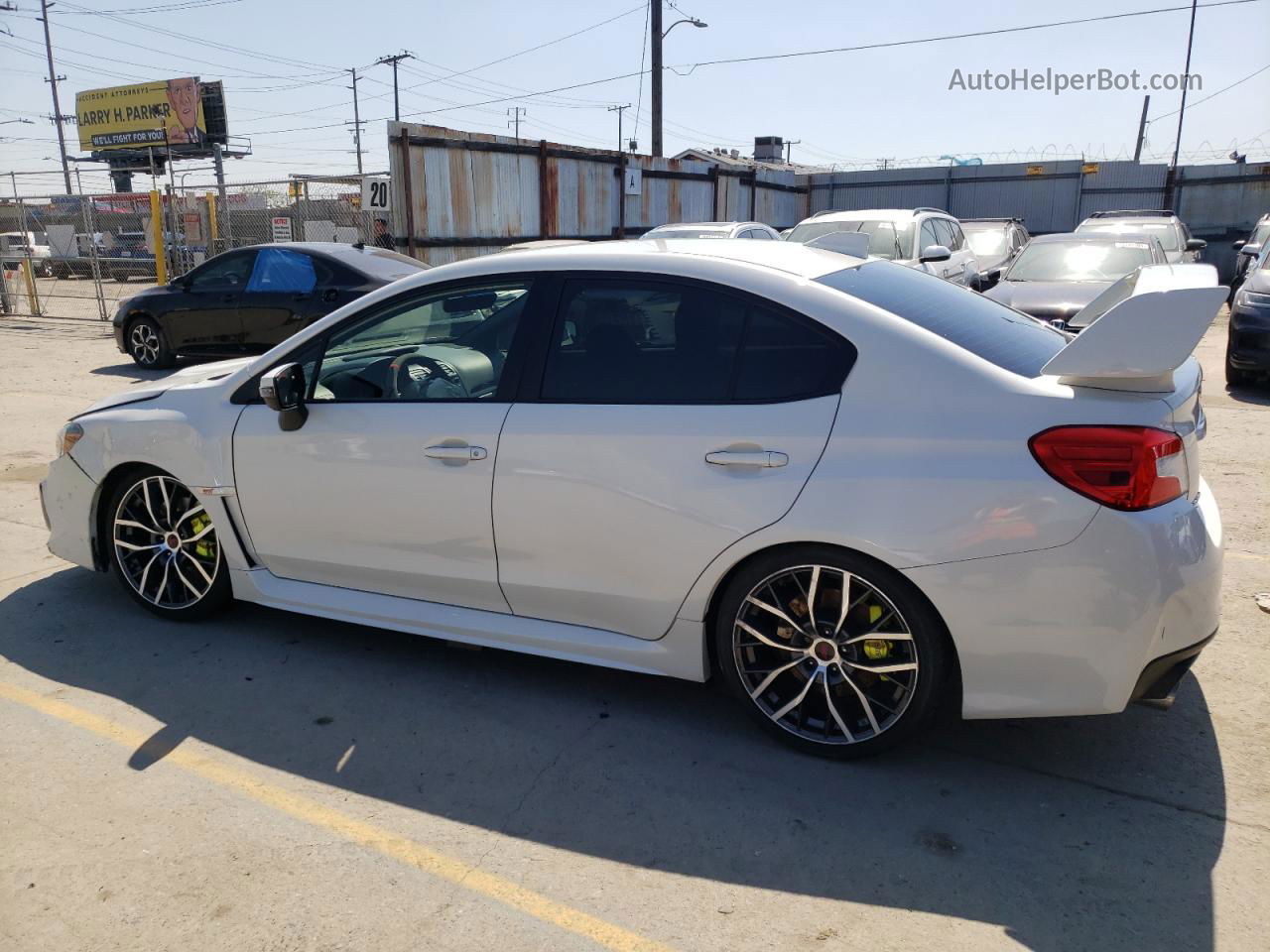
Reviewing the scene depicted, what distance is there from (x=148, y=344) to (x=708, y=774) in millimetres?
11249

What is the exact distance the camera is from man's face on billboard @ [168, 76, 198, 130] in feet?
150

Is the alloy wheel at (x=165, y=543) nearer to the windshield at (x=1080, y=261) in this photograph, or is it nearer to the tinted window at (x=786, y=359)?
the tinted window at (x=786, y=359)

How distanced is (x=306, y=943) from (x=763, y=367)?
2.12 m

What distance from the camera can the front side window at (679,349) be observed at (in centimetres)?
323

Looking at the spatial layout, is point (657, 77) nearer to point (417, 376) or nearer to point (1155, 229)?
point (1155, 229)

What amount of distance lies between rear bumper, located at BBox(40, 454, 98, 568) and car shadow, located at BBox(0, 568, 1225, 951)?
0.45 metres

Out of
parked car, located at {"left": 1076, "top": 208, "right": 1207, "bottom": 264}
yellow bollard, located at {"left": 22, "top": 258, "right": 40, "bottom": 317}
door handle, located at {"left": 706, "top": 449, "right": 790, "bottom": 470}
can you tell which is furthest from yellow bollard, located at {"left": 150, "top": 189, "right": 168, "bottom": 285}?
door handle, located at {"left": 706, "top": 449, "right": 790, "bottom": 470}

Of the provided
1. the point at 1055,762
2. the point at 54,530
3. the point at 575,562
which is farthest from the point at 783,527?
the point at 54,530

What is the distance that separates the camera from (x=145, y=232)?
31625mm

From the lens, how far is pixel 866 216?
1345 cm

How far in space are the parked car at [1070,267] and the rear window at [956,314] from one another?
21.9 ft

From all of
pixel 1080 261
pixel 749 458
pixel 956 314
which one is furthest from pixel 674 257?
pixel 1080 261

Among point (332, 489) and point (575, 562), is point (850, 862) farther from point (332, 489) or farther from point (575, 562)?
point (332, 489)

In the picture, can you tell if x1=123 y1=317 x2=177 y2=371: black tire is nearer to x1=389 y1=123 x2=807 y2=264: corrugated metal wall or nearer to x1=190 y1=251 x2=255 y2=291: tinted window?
x1=190 y1=251 x2=255 y2=291: tinted window
